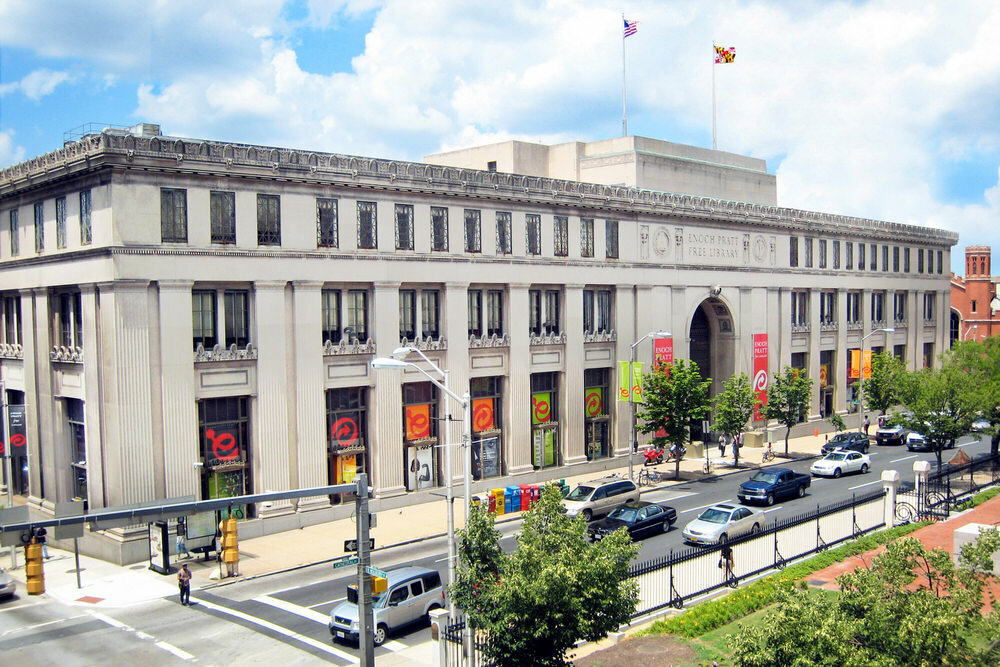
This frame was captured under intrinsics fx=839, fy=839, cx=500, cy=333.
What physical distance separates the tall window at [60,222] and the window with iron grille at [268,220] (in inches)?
337

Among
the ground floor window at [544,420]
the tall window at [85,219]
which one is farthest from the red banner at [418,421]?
the tall window at [85,219]

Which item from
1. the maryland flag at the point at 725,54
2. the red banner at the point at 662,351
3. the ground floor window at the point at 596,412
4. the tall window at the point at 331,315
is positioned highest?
the maryland flag at the point at 725,54

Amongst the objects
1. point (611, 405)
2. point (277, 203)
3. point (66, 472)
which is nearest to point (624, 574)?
point (277, 203)

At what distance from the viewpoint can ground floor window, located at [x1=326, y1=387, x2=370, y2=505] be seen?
3984cm

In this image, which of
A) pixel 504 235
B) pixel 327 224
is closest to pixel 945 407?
pixel 504 235

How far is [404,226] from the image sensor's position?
137 feet

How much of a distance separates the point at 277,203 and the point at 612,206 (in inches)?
856

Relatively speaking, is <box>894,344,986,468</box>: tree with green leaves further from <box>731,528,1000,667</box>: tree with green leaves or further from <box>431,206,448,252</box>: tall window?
<box>731,528,1000,667</box>: tree with green leaves

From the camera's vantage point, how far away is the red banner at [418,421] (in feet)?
139

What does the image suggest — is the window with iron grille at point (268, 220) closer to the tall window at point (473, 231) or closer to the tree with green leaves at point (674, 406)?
the tall window at point (473, 231)

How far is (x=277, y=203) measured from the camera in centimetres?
3753

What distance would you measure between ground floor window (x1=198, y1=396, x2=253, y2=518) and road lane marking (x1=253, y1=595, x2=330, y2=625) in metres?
8.12

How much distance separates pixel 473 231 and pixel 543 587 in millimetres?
29285

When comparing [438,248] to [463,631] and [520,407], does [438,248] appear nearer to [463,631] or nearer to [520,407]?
[520,407]
